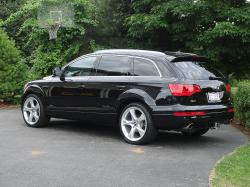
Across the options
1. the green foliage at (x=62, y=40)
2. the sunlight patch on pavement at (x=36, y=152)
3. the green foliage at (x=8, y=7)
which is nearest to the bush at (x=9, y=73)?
the green foliage at (x=62, y=40)

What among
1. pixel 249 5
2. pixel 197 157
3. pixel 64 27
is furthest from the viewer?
pixel 64 27

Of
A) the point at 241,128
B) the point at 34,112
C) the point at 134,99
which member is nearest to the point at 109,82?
the point at 134,99

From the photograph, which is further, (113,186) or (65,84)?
(65,84)

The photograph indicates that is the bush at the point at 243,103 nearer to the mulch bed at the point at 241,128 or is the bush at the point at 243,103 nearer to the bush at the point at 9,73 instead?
the mulch bed at the point at 241,128

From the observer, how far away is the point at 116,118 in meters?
9.84

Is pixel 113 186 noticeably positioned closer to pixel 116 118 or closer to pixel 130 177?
pixel 130 177

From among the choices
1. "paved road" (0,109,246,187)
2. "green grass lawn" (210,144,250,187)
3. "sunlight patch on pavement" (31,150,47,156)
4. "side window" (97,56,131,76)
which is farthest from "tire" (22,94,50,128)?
"green grass lawn" (210,144,250,187)

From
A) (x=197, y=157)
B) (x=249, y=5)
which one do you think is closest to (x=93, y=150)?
(x=197, y=157)

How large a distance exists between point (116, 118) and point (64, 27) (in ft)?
32.0

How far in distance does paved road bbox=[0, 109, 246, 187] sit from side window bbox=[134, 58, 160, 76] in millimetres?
1248

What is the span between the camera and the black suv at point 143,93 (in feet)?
29.5

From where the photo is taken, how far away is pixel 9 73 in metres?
16.3

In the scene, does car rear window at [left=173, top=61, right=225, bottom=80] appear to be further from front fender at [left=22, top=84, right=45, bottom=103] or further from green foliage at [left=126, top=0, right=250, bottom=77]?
green foliage at [left=126, top=0, right=250, bottom=77]

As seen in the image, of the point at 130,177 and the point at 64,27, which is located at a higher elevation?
the point at 64,27
